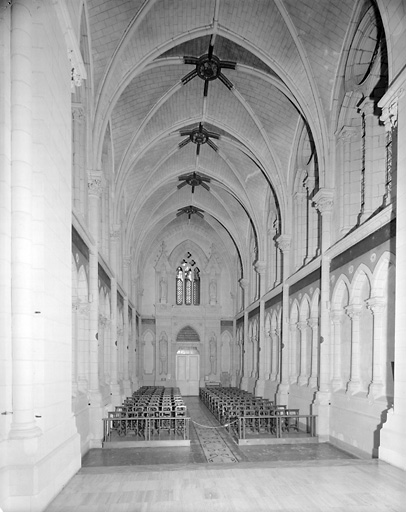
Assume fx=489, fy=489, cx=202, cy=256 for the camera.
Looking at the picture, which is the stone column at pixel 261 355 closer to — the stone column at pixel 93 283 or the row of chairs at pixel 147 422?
the row of chairs at pixel 147 422

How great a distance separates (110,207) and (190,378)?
702 inches

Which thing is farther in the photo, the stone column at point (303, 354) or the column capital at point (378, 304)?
the stone column at point (303, 354)

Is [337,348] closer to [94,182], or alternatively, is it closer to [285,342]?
[285,342]

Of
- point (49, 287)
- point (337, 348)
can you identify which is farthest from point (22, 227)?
point (337, 348)

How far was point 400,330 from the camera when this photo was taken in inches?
345

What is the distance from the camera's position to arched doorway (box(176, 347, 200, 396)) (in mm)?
32803

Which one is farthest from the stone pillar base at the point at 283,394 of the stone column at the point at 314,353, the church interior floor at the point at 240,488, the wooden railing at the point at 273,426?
the church interior floor at the point at 240,488

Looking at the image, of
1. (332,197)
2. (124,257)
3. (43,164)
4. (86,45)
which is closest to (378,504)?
(43,164)

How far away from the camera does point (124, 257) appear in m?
24.1

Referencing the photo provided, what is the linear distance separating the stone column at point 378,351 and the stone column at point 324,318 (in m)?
3.00

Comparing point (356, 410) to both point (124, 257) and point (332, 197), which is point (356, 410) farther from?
point (124, 257)

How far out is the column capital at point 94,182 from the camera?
13.3 m

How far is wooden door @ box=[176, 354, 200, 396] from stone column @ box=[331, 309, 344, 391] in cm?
1987

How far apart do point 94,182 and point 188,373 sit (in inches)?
866
